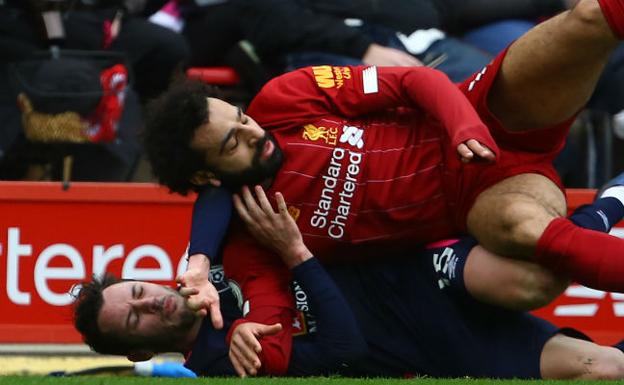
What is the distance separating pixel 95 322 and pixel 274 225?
0.63 m

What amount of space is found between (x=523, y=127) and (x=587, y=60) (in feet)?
1.06

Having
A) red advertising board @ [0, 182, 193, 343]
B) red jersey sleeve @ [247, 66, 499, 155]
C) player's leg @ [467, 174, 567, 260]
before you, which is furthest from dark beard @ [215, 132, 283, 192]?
red advertising board @ [0, 182, 193, 343]

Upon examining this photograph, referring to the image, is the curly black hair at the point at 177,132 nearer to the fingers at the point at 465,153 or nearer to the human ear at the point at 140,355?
the human ear at the point at 140,355

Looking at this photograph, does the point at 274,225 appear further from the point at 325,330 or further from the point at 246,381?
the point at 246,381

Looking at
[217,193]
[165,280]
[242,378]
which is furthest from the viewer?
[165,280]

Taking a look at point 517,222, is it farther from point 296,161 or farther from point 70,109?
point 70,109

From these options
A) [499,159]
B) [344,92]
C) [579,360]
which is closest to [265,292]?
[344,92]

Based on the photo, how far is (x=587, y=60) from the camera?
4.88 m

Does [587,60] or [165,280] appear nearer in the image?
[587,60]

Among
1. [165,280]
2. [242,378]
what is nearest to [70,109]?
[165,280]

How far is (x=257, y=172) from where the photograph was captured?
5.00 metres

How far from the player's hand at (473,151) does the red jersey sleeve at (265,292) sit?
815 millimetres

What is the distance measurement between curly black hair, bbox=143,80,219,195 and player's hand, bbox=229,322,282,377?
0.51 metres

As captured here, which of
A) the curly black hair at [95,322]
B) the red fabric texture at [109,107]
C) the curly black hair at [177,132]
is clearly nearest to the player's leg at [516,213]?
the curly black hair at [177,132]
